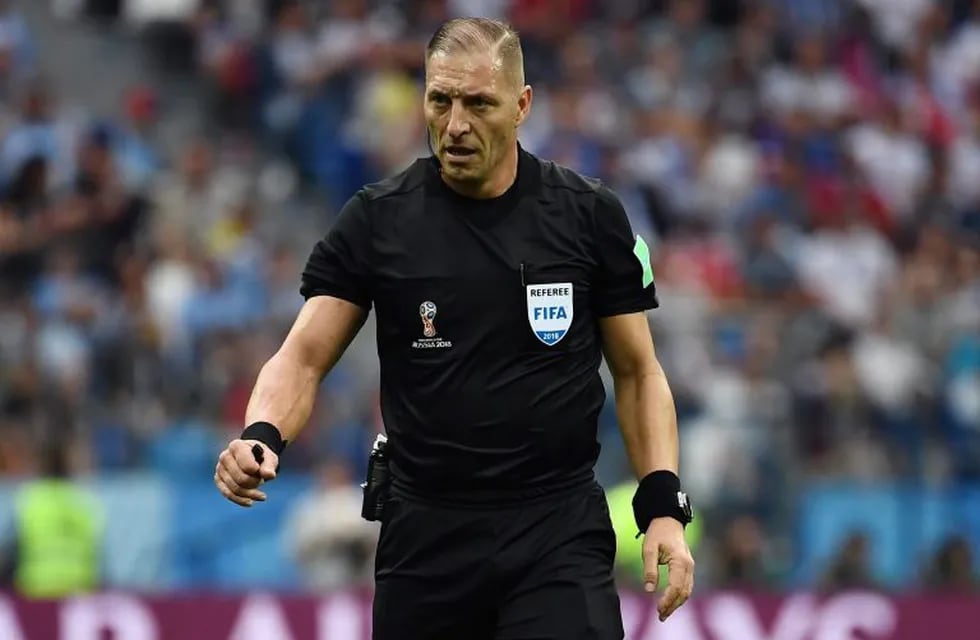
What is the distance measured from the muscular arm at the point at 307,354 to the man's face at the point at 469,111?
492 millimetres

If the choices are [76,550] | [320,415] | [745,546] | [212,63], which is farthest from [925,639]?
[212,63]

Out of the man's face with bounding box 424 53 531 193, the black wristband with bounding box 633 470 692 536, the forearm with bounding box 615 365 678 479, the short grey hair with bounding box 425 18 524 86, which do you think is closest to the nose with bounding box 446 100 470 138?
the man's face with bounding box 424 53 531 193

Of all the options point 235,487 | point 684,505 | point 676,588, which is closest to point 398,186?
point 235,487

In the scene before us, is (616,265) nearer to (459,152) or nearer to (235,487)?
(459,152)

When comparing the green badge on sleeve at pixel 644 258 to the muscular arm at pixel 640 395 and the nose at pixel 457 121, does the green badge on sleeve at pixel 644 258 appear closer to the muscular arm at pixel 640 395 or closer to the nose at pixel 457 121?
the muscular arm at pixel 640 395

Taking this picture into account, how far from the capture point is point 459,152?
564 centimetres

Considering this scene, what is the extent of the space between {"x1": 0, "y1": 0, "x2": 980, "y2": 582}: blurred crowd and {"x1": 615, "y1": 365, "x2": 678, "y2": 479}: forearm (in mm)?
5819

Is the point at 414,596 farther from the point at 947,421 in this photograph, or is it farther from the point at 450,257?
the point at 947,421

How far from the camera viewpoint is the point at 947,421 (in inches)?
507

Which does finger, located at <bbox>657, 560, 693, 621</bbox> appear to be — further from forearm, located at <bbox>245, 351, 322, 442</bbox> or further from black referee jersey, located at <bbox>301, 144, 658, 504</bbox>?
forearm, located at <bbox>245, 351, 322, 442</bbox>

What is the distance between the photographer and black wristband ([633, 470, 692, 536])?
5809mm

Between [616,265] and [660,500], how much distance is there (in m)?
0.66

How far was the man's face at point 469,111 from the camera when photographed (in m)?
5.61

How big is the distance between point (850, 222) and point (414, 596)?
33.8 feet
